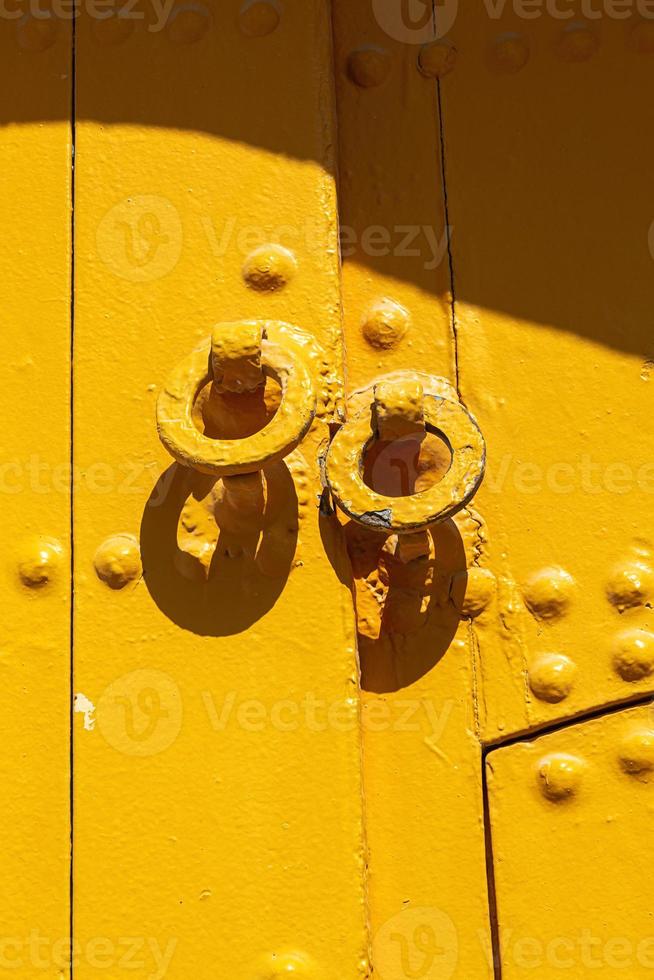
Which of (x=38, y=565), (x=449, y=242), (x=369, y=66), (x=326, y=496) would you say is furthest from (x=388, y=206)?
(x=38, y=565)

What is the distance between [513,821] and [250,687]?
330 mm

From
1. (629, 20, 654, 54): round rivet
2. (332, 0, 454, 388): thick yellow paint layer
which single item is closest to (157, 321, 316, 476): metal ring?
(332, 0, 454, 388): thick yellow paint layer

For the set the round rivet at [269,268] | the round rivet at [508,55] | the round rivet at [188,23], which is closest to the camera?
the round rivet at [269,268]

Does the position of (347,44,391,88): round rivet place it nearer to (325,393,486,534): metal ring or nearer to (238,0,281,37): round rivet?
(238,0,281,37): round rivet

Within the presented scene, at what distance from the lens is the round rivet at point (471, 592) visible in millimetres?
1377

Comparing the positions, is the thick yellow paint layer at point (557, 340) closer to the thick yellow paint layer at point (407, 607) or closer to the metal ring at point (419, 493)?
the thick yellow paint layer at point (407, 607)

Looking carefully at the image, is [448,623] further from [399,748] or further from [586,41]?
[586,41]

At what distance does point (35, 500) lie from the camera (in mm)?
1351

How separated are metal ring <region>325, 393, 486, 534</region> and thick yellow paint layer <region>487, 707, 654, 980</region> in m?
0.32

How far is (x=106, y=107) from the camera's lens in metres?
1.49

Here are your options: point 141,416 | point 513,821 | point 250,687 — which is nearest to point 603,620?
point 513,821

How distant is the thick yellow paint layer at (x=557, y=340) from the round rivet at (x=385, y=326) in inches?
3.0

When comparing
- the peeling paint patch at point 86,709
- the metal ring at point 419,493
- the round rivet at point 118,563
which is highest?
the metal ring at point 419,493

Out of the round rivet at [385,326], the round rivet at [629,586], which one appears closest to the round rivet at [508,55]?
the round rivet at [385,326]
